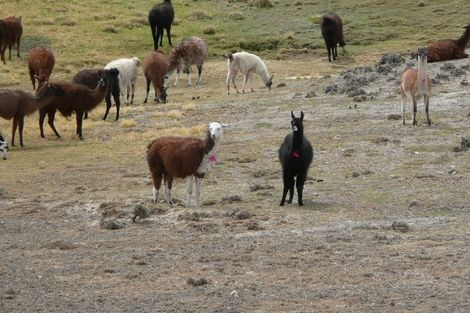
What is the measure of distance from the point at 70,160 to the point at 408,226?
9523mm

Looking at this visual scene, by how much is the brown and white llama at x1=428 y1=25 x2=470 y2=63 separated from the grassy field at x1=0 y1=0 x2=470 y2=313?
1.22 m

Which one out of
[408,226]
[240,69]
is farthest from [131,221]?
[240,69]

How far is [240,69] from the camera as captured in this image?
1225 inches

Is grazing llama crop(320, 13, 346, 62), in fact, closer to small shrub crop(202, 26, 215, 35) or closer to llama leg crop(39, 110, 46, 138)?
small shrub crop(202, 26, 215, 35)

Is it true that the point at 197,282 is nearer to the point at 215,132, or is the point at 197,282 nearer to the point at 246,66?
the point at 215,132

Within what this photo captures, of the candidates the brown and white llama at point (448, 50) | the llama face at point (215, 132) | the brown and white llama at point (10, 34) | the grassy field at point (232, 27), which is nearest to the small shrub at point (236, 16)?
the grassy field at point (232, 27)

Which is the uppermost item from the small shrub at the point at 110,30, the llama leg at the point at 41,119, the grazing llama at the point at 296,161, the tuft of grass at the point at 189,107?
the grazing llama at the point at 296,161

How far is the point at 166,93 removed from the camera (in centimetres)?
3073

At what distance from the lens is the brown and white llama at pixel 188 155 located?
14992mm

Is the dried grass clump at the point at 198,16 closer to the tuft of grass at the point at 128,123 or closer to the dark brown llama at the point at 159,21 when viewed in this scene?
the dark brown llama at the point at 159,21

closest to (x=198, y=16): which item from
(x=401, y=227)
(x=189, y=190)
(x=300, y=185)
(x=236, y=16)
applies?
(x=236, y=16)

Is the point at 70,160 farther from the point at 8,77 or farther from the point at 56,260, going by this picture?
the point at 8,77

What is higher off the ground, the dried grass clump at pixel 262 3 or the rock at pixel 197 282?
the dried grass clump at pixel 262 3

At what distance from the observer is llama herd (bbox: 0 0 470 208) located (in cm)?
1508
